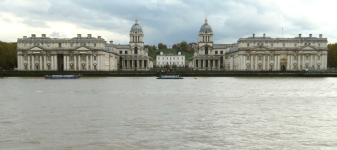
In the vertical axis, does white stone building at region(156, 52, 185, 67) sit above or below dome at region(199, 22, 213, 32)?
below

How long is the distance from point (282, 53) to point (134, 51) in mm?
52356

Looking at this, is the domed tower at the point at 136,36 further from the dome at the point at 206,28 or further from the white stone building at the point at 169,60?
the white stone building at the point at 169,60

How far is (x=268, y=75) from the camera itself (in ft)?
287

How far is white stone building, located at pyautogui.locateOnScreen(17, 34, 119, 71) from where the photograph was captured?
333ft

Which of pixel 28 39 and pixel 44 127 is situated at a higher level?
pixel 28 39

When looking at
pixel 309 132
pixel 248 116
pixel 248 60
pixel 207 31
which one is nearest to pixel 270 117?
pixel 248 116

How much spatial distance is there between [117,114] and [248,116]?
313 inches

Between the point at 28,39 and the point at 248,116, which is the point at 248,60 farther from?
the point at 248,116

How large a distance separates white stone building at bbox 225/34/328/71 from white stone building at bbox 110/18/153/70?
38519mm

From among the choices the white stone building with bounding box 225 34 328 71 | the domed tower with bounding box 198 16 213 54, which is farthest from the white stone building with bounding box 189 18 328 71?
the domed tower with bounding box 198 16 213 54

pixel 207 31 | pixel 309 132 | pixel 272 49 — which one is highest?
pixel 207 31

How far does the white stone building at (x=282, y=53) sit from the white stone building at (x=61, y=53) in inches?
1649

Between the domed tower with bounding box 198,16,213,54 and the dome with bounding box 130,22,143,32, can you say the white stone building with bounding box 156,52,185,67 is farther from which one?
the domed tower with bounding box 198,16,213,54

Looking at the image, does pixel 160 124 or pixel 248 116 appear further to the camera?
pixel 248 116
